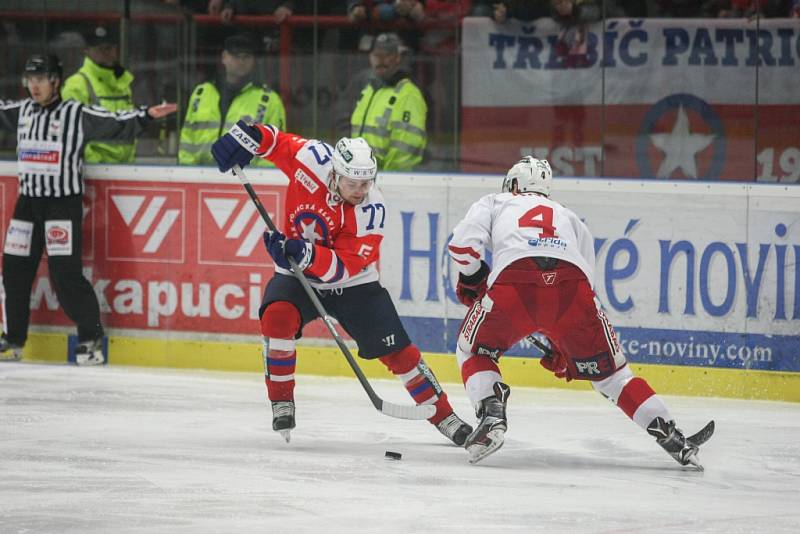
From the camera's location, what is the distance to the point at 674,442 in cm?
528

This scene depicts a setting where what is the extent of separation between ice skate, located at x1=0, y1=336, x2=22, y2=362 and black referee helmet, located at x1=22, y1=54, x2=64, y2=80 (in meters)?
1.25

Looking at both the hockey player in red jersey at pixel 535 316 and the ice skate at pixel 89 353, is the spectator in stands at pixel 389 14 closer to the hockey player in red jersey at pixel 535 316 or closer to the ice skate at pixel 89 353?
the ice skate at pixel 89 353

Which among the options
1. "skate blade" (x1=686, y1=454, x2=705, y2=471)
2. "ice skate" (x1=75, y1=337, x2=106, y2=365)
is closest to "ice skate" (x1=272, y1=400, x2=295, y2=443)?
"skate blade" (x1=686, y1=454, x2=705, y2=471)

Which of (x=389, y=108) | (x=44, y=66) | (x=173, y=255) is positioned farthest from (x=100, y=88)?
(x=389, y=108)

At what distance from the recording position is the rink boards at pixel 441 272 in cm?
682

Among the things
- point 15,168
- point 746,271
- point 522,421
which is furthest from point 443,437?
point 15,168

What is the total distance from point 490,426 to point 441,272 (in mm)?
2006

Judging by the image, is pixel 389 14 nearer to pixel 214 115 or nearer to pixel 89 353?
pixel 214 115

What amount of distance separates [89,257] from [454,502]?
3452mm

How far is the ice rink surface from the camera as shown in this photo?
4.52m

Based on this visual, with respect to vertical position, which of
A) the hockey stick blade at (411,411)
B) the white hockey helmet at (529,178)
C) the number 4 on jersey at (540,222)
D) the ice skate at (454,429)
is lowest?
the ice skate at (454,429)

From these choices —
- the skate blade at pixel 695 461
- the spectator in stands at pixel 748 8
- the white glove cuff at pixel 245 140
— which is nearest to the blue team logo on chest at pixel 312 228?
the white glove cuff at pixel 245 140

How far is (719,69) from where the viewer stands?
7.12 m

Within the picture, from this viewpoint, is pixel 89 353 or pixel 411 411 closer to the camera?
pixel 411 411
